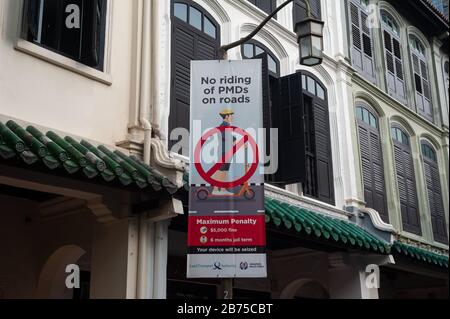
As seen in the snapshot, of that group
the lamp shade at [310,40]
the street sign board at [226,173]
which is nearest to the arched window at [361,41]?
the lamp shade at [310,40]

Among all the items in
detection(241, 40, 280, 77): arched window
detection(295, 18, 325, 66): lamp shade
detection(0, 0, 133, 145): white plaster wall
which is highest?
detection(241, 40, 280, 77): arched window

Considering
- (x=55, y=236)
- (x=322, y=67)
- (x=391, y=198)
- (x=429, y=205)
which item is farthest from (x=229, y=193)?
(x=429, y=205)

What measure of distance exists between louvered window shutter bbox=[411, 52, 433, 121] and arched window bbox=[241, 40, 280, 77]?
21.8ft

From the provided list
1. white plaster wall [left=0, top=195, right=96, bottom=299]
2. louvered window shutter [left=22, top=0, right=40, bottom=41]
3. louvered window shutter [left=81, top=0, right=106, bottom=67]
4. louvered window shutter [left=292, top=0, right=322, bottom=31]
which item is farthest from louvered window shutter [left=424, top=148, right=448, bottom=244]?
louvered window shutter [left=22, top=0, right=40, bottom=41]

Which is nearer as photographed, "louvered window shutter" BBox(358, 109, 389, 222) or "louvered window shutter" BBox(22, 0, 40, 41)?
"louvered window shutter" BBox(22, 0, 40, 41)

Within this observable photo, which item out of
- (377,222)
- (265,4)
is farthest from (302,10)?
(377,222)

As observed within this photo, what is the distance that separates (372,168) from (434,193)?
3.59m

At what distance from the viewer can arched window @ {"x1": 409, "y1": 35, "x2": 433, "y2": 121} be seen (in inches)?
665

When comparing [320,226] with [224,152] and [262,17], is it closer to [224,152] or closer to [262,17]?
[224,152]

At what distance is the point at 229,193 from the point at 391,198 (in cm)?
853

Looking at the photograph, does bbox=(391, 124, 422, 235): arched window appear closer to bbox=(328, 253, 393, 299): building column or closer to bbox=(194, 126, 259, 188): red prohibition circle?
bbox=(328, 253, 393, 299): building column

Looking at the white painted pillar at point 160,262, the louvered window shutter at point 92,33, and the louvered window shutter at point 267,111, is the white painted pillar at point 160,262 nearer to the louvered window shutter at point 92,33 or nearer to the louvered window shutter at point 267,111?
the louvered window shutter at point 92,33

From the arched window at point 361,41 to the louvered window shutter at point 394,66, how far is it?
0.84m

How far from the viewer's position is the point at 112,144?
7805 mm
